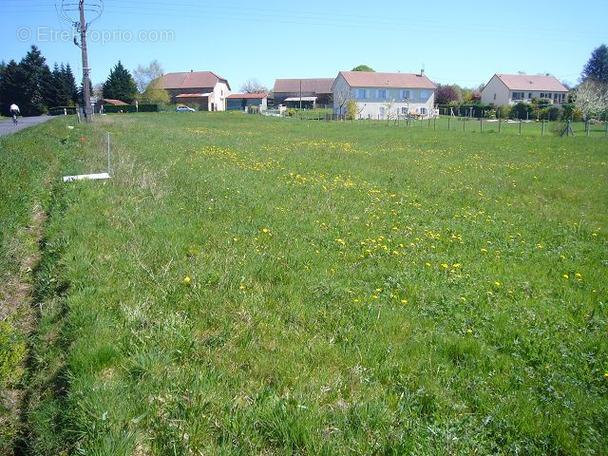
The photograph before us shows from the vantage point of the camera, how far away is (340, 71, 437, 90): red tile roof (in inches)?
3265

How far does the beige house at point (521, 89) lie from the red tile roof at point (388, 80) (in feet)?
47.9

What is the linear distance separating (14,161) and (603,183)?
1550cm

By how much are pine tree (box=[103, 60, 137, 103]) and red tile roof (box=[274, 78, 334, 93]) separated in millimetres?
32734

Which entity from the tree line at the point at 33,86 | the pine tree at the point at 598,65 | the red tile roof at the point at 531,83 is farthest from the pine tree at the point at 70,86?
the pine tree at the point at 598,65

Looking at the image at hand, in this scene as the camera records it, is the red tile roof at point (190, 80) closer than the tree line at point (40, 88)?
No

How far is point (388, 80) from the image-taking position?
84.9 metres

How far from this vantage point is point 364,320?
15.0 feet

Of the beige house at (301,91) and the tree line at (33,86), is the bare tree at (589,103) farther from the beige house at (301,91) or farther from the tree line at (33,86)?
the tree line at (33,86)

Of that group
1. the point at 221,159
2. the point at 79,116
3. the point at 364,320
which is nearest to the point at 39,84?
the point at 79,116

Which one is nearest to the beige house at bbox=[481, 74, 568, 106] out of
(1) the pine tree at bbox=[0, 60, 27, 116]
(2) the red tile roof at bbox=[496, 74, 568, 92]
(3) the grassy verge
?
(2) the red tile roof at bbox=[496, 74, 568, 92]

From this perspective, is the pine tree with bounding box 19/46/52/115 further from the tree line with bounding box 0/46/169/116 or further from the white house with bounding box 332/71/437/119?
the white house with bounding box 332/71/437/119

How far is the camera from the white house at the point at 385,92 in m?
82.3

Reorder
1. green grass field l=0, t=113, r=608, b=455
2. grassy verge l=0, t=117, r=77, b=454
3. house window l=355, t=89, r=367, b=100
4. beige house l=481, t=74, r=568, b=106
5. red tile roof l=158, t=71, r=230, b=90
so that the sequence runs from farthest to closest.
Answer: red tile roof l=158, t=71, r=230, b=90
beige house l=481, t=74, r=568, b=106
house window l=355, t=89, r=367, b=100
grassy verge l=0, t=117, r=77, b=454
green grass field l=0, t=113, r=608, b=455

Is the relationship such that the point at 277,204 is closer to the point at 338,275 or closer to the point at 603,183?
the point at 338,275
